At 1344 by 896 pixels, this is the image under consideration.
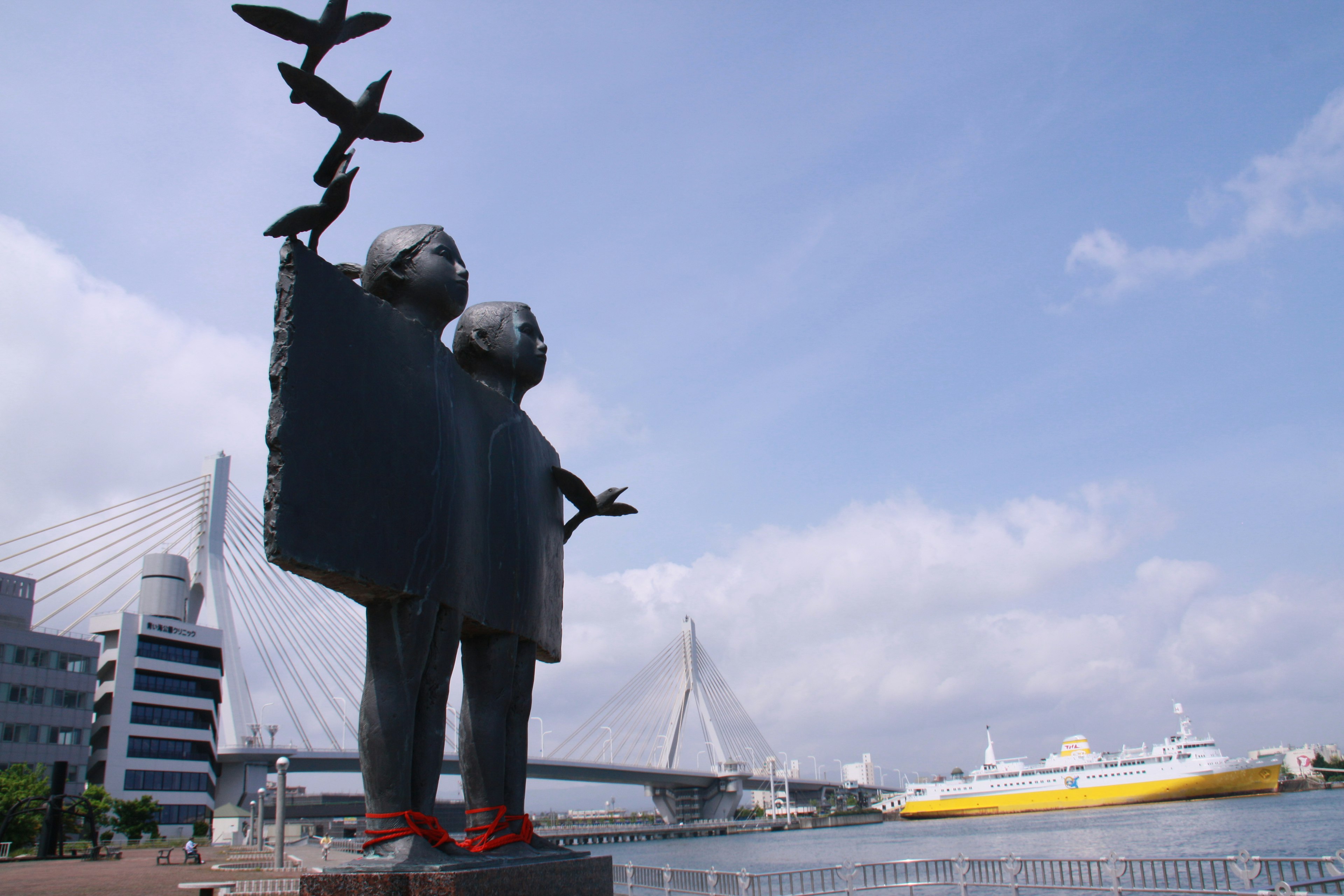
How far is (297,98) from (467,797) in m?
3.71

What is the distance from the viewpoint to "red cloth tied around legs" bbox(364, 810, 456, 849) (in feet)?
12.8

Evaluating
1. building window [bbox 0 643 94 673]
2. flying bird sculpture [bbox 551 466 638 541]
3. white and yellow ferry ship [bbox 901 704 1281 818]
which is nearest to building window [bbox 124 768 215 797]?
Result: building window [bbox 0 643 94 673]

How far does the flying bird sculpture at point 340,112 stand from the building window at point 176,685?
46.6 metres

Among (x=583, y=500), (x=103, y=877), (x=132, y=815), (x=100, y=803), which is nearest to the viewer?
(x=583, y=500)

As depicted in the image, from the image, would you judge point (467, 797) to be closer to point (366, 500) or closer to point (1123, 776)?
point (366, 500)

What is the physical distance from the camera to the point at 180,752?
42938mm

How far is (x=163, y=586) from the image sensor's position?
43.5 meters

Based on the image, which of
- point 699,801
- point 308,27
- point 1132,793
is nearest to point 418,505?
point 308,27

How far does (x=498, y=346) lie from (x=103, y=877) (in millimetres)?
10229

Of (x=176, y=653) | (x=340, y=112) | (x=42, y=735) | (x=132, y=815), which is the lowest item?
(x=132, y=815)

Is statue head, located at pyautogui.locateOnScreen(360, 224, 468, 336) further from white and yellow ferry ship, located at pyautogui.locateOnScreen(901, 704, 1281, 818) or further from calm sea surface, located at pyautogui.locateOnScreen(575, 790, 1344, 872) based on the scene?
white and yellow ferry ship, located at pyautogui.locateOnScreen(901, 704, 1281, 818)

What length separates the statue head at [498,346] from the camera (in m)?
5.33

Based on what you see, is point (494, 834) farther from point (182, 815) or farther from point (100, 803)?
point (182, 815)

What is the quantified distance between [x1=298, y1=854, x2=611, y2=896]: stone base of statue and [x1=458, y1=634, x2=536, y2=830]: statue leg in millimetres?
520
